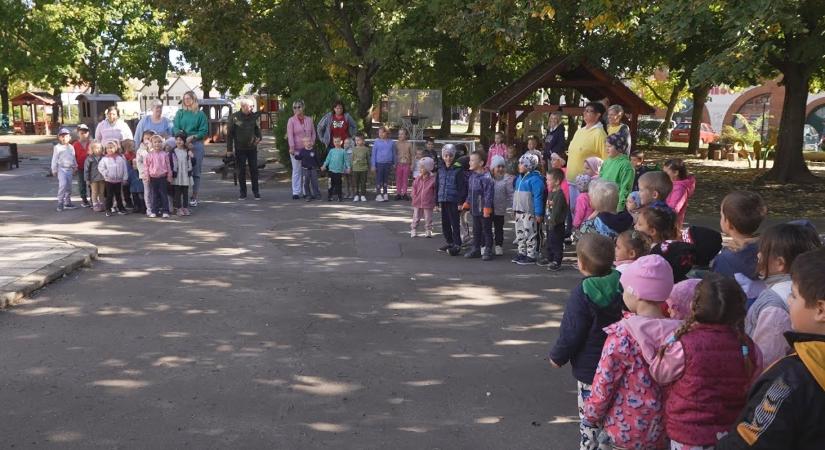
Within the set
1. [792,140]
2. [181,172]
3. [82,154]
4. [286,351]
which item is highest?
[792,140]

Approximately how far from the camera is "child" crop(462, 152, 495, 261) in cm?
1016

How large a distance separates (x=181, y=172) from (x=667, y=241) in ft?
32.1

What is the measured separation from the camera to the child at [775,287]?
3.41 meters

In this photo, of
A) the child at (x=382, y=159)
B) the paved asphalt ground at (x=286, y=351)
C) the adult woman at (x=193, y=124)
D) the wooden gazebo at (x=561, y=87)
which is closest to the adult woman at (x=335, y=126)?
the child at (x=382, y=159)

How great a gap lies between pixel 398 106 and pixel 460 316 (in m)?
14.5

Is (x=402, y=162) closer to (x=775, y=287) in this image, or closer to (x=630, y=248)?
(x=630, y=248)

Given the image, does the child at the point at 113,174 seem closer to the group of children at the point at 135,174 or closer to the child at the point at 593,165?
the group of children at the point at 135,174

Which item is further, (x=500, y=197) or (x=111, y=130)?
(x=111, y=130)

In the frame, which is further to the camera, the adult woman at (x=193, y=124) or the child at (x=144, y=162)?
the adult woman at (x=193, y=124)

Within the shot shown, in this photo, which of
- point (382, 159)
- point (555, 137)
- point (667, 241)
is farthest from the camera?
point (382, 159)

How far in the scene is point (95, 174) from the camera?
1321 centimetres

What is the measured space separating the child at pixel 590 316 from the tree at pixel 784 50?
881cm

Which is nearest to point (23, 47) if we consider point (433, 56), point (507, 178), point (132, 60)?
point (132, 60)

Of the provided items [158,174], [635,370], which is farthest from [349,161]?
[635,370]
